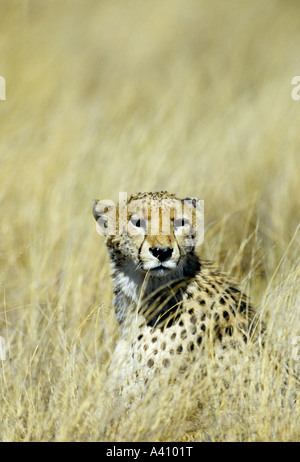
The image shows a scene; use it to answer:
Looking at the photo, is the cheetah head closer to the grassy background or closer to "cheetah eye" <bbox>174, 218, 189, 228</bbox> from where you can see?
"cheetah eye" <bbox>174, 218, 189, 228</bbox>

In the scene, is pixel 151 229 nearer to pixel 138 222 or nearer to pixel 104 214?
pixel 138 222

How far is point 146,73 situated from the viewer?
339 inches

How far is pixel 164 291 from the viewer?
4.25m

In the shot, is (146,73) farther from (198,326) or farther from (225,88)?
(198,326)

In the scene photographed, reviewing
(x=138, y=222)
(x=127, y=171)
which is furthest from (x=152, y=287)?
(x=127, y=171)

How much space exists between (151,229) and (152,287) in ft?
1.34

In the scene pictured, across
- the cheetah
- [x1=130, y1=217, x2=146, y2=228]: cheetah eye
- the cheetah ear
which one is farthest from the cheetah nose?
the cheetah ear

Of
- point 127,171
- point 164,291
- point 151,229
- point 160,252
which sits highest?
point 127,171

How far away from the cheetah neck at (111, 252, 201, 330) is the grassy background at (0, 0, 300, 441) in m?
0.23

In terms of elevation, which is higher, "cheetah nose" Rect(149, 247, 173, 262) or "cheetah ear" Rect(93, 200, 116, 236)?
"cheetah ear" Rect(93, 200, 116, 236)

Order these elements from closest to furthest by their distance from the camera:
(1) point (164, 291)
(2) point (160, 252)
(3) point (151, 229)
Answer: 1. (2) point (160, 252)
2. (3) point (151, 229)
3. (1) point (164, 291)

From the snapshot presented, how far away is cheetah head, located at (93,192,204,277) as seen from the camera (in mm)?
3920

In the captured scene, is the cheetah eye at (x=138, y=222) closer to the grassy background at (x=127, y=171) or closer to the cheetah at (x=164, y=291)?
the cheetah at (x=164, y=291)
